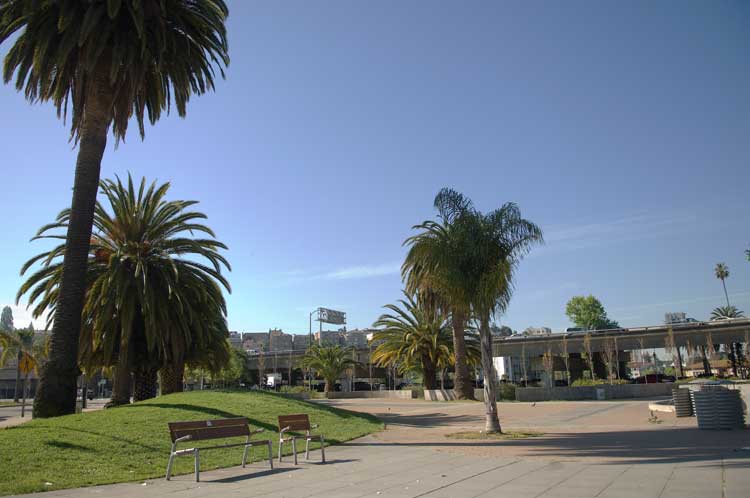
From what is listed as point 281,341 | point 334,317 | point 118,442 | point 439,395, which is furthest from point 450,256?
point 281,341

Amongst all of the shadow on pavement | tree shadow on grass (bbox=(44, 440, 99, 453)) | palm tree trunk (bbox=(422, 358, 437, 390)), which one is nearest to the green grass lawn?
tree shadow on grass (bbox=(44, 440, 99, 453))

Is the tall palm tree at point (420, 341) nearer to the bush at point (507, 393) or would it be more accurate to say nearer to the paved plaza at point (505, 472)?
the bush at point (507, 393)

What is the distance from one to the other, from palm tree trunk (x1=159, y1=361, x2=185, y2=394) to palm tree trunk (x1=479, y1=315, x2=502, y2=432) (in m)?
17.6

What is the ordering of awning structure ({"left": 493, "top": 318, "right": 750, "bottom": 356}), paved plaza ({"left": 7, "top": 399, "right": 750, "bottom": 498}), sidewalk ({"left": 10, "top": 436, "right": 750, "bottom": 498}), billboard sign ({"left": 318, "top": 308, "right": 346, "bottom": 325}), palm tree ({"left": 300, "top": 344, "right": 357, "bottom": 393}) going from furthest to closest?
billboard sign ({"left": 318, "top": 308, "right": 346, "bottom": 325}) < palm tree ({"left": 300, "top": 344, "right": 357, "bottom": 393}) < awning structure ({"left": 493, "top": 318, "right": 750, "bottom": 356}) < paved plaza ({"left": 7, "top": 399, "right": 750, "bottom": 498}) < sidewalk ({"left": 10, "top": 436, "right": 750, "bottom": 498})

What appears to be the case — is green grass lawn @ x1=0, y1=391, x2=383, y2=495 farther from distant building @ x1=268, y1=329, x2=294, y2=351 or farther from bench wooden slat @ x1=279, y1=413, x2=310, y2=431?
distant building @ x1=268, y1=329, x2=294, y2=351

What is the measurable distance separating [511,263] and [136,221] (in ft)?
63.0

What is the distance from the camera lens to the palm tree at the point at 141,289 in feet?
81.5

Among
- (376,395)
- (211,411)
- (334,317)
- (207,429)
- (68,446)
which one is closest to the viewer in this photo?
(207,429)

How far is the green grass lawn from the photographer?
30.3 ft

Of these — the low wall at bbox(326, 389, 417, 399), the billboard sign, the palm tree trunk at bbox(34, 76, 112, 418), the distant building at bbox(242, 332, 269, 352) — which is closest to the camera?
the palm tree trunk at bbox(34, 76, 112, 418)

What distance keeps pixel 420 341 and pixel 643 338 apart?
29.1 m

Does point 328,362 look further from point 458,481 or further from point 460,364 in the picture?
point 458,481

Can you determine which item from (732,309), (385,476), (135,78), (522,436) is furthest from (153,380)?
(732,309)

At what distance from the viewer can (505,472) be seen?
938 cm
